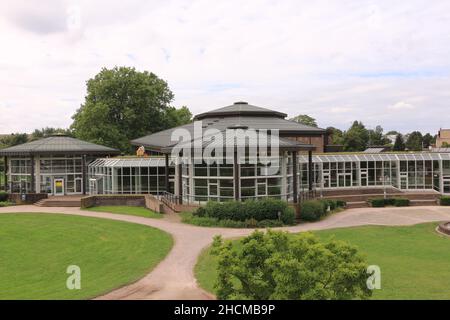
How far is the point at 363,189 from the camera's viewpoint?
44.7 metres

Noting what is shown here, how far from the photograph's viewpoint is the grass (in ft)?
115

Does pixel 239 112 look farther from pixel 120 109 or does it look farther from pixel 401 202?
pixel 120 109

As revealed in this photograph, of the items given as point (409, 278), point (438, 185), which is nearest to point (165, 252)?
point (409, 278)

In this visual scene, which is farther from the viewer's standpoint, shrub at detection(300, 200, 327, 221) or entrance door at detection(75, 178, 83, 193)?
entrance door at detection(75, 178, 83, 193)

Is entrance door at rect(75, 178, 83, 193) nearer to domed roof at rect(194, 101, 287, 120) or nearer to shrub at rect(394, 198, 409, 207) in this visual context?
domed roof at rect(194, 101, 287, 120)

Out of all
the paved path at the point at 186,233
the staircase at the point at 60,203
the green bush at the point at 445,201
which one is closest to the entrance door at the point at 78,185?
the staircase at the point at 60,203

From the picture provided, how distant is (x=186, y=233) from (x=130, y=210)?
1232 cm

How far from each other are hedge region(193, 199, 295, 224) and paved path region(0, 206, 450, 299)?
126 centimetres

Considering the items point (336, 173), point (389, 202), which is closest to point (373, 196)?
point (389, 202)

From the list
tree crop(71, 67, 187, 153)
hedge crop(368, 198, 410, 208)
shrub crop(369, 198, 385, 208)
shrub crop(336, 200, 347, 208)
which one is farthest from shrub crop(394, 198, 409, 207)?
tree crop(71, 67, 187, 153)

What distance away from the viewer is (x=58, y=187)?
4716 cm

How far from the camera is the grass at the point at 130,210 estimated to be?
34.9 m
